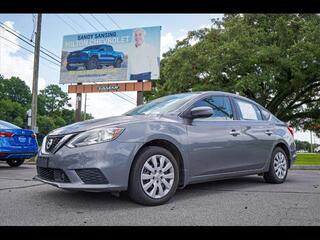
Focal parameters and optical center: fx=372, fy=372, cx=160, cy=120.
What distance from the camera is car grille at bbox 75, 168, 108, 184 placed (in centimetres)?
416

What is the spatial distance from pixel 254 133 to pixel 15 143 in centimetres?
612

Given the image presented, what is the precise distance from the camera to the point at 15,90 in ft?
282

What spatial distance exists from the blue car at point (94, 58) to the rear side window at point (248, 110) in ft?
53.8

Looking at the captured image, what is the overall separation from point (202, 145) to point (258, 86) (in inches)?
641

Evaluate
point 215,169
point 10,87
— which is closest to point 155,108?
point 215,169

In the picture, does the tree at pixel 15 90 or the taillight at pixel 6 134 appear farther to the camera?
the tree at pixel 15 90

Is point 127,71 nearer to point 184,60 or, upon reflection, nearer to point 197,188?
point 184,60

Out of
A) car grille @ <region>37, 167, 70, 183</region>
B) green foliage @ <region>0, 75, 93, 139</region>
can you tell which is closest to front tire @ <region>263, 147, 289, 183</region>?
car grille @ <region>37, 167, 70, 183</region>

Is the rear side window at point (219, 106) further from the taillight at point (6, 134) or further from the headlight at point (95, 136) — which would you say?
the taillight at point (6, 134)

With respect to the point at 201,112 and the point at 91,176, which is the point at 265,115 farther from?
the point at 91,176

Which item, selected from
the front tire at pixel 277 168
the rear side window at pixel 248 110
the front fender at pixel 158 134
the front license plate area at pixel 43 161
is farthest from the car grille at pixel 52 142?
the front tire at pixel 277 168

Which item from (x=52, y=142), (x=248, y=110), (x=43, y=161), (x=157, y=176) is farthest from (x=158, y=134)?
(x=248, y=110)

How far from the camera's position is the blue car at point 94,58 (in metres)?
22.3

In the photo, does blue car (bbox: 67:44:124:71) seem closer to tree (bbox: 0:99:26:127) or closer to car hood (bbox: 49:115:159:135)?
car hood (bbox: 49:115:159:135)
